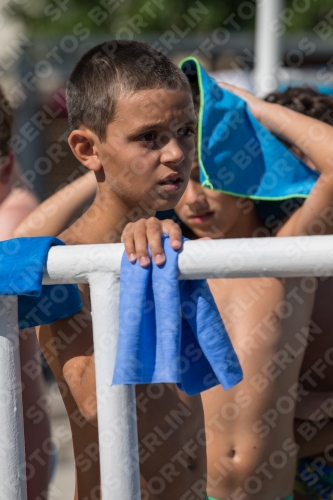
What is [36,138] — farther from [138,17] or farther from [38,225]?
[138,17]

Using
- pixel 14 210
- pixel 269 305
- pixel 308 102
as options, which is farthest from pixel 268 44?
pixel 269 305

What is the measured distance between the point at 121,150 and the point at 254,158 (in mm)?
696

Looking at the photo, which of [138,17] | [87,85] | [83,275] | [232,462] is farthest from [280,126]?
[138,17]

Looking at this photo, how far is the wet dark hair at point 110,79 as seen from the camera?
1.55 meters

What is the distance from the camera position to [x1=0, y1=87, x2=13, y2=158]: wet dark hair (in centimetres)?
233

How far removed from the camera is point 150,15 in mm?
10477

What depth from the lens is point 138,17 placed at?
32.9 ft

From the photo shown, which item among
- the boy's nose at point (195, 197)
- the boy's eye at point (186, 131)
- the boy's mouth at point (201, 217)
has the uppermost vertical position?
the boy's eye at point (186, 131)

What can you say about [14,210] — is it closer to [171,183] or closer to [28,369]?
[28,369]

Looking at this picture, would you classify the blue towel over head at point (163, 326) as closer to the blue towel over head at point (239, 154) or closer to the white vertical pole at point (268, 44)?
the blue towel over head at point (239, 154)

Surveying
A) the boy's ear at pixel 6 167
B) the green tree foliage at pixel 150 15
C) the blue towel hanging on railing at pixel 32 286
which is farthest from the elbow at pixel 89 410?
the green tree foliage at pixel 150 15

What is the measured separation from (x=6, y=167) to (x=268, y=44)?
2.67 m

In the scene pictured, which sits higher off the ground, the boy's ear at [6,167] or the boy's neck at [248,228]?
the boy's neck at [248,228]

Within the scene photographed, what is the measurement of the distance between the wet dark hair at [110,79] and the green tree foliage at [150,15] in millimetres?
8721
